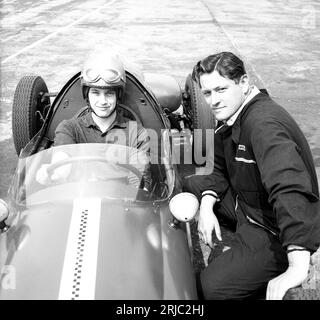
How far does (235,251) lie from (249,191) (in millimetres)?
381

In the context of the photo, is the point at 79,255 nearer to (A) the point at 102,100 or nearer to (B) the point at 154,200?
(B) the point at 154,200

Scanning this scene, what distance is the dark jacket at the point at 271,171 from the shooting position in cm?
211

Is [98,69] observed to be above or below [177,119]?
above

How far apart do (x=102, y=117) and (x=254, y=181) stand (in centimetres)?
128

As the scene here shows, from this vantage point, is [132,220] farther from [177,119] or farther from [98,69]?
[177,119]

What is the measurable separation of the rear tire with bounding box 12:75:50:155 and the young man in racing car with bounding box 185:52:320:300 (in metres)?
2.12

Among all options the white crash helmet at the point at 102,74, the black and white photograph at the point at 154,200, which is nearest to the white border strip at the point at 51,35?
the black and white photograph at the point at 154,200

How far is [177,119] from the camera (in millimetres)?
4867

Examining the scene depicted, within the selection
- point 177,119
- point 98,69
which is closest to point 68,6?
point 177,119

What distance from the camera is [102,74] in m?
3.25

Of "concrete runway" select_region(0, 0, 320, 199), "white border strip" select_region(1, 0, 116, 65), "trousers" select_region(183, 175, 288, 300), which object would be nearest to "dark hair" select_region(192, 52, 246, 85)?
"trousers" select_region(183, 175, 288, 300)

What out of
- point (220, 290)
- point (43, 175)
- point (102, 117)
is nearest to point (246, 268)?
point (220, 290)

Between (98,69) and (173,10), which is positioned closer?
(98,69)

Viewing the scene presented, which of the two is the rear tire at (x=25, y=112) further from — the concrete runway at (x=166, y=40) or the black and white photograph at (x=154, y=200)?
the concrete runway at (x=166, y=40)
